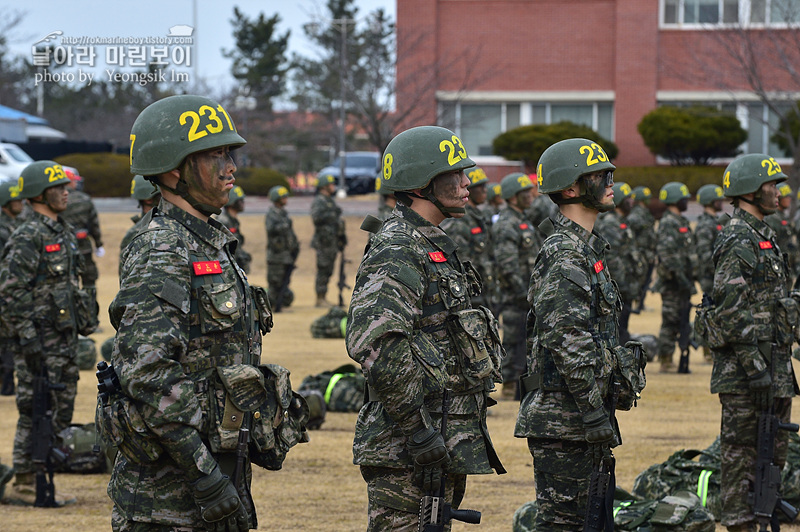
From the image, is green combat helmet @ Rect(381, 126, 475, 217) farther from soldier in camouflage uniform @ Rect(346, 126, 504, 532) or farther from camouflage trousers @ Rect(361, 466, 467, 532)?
camouflage trousers @ Rect(361, 466, 467, 532)

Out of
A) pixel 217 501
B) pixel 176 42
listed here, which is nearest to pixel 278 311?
pixel 176 42

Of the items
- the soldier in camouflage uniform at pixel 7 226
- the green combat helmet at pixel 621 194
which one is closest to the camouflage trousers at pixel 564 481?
the soldier in camouflage uniform at pixel 7 226

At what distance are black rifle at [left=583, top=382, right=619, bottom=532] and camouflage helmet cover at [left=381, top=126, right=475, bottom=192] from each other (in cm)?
148

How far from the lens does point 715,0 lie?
37750 mm

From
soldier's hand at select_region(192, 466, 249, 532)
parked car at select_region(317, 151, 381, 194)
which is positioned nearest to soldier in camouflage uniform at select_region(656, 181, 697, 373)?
soldier's hand at select_region(192, 466, 249, 532)

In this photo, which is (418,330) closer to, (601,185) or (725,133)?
(601,185)

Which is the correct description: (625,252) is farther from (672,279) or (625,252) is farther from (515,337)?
(515,337)

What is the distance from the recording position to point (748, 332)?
6.86 m

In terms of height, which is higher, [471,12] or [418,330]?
A: [471,12]

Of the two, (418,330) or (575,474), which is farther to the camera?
(575,474)

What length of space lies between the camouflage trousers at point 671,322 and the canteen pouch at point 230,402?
11.6 m

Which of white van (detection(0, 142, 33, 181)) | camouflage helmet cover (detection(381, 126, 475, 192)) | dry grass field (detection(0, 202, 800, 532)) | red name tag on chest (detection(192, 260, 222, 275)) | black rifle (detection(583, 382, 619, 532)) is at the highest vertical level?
white van (detection(0, 142, 33, 181))

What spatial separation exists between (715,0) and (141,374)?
123 feet

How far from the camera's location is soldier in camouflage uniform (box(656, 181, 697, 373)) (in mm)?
14914
